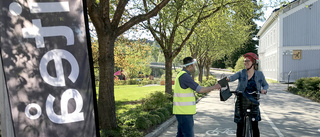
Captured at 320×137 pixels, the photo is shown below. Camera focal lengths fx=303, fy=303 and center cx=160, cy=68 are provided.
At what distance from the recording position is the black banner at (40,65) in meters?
4.12

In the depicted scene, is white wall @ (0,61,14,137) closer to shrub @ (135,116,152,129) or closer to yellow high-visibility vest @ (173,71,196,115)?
yellow high-visibility vest @ (173,71,196,115)

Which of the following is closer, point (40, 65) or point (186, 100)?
point (40, 65)

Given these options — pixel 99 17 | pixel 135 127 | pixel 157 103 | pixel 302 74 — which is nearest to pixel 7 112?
pixel 99 17

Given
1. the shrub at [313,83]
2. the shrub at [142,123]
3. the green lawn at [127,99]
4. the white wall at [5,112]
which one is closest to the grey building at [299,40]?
the green lawn at [127,99]

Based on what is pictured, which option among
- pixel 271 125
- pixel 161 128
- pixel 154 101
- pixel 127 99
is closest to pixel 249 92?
pixel 161 128

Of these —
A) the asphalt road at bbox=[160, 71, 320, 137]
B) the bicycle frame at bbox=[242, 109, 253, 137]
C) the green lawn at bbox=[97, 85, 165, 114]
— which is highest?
the bicycle frame at bbox=[242, 109, 253, 137]

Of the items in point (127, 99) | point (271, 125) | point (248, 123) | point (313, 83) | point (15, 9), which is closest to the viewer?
point (15, 9)

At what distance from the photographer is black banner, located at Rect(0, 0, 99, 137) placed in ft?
13.5

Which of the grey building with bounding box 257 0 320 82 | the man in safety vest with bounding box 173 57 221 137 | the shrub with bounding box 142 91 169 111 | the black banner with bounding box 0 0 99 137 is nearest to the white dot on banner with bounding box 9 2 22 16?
the black banner with bounding box 0 0 99 137

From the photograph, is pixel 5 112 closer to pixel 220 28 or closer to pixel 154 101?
pixel 154 101

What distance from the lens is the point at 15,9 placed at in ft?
13.5

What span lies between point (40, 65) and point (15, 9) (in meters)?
0.83

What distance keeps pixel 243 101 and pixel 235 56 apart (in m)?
80.3

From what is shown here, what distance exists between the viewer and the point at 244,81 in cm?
569
